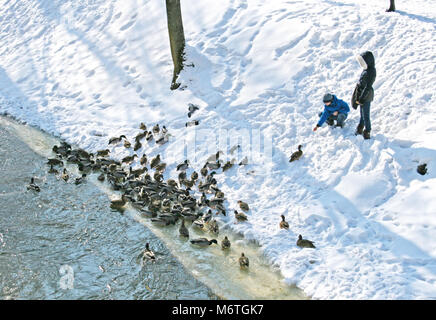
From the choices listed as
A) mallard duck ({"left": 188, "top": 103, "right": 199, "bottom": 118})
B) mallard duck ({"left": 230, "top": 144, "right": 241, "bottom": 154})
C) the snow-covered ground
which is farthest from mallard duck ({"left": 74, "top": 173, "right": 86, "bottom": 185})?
mallard duck ({"left": 230, "top": 144, "right": 241, "bottom": 154})

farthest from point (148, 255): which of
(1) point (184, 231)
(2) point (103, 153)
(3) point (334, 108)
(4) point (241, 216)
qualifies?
(3) point (334, 108)

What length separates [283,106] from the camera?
41.9ft

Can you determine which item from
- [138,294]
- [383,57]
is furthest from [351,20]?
[138,294]

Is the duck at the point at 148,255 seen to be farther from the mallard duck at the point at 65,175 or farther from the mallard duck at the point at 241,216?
→ the mallard duck at the point at 65,175

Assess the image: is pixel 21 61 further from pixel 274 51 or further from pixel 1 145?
pixel 274 51

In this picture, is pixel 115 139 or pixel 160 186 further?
pixel 115 139

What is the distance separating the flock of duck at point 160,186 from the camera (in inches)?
400

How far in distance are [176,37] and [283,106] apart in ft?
14.6

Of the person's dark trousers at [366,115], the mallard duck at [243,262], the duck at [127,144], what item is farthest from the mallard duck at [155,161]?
the person's dark trousers at [366,115]

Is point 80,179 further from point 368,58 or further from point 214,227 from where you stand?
point 368,58

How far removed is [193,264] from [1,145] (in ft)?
26.0

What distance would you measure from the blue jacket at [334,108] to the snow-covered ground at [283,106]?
1.14 feet

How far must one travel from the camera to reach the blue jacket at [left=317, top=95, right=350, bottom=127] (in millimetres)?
11453
